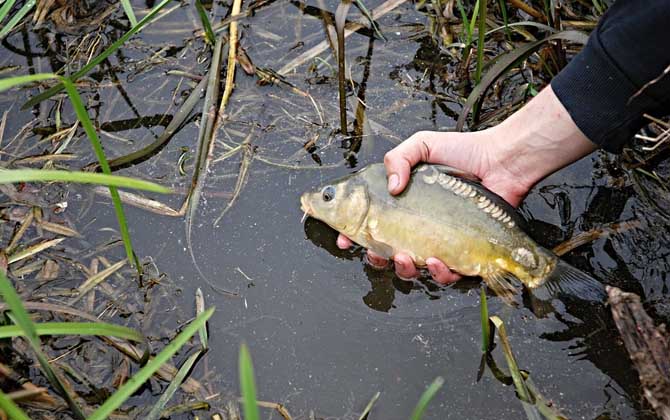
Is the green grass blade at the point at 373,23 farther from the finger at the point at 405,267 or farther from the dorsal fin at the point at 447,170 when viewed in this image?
the finger at the point at 405,267

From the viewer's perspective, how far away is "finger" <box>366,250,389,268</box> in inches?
132

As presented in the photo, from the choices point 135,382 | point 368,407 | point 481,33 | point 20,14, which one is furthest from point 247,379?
point 20,14

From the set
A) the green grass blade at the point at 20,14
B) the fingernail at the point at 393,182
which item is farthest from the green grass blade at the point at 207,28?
the fingernail at the point at 393,182

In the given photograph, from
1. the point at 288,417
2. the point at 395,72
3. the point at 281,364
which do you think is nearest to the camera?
the point at 288,417

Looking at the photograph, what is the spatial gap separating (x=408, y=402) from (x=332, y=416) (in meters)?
0.30

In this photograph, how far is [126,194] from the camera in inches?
147

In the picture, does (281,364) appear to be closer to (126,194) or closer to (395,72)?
(126,194)

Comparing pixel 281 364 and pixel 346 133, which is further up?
pixel 346 133

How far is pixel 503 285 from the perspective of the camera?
3164 millimetres

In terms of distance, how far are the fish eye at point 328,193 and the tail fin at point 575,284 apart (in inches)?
39.4

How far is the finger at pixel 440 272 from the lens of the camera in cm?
318

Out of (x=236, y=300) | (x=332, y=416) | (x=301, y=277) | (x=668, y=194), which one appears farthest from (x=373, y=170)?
(x=668, y=194)

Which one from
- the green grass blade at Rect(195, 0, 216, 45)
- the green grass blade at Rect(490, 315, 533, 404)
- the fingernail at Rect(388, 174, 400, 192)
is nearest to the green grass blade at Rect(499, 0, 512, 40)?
the fingernail at Rect(388, 174, 400, 192)

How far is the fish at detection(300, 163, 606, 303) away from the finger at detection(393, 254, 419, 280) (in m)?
0.03
